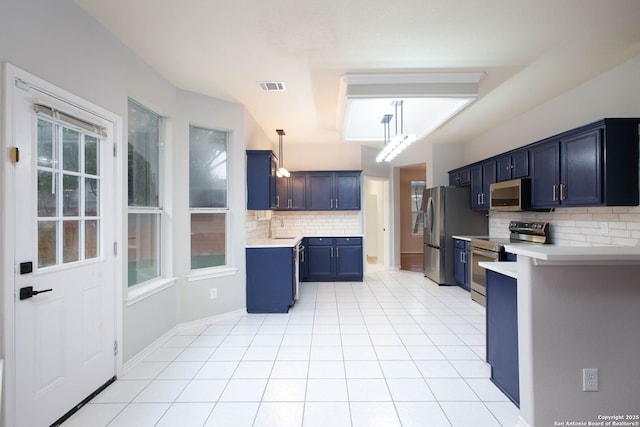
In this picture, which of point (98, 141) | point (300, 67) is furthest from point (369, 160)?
point (98, 141)

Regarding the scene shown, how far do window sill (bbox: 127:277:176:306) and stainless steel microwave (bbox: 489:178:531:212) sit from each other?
4.20 metres

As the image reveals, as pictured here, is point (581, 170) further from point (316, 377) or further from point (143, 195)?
point (143, 195)

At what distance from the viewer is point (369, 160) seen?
267 inches

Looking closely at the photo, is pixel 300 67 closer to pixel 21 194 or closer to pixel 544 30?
pixel 544 30

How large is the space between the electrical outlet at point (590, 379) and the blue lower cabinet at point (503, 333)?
0.38 meters

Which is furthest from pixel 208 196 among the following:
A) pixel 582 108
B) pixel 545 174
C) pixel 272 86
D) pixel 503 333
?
pixel 582 108

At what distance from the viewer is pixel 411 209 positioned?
9.30 m

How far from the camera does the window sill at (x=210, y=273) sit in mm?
3609

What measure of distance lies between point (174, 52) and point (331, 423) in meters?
3.16

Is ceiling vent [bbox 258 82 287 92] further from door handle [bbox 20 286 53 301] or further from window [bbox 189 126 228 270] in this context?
door handle [bbox 20 286 53 301]

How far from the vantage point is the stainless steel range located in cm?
386

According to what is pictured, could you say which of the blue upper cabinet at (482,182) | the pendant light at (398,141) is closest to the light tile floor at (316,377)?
the blue upper cabinet at (482,182)

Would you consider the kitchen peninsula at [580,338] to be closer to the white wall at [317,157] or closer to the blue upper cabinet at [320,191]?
the blue upper cabinet at [320,191]

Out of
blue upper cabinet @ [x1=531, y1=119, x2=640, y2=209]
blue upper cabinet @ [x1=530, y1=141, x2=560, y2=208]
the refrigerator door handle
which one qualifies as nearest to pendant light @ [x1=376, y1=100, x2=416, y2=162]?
blue upper cabinet @ [x1=530, y1=141, x2=560, y2=208]
